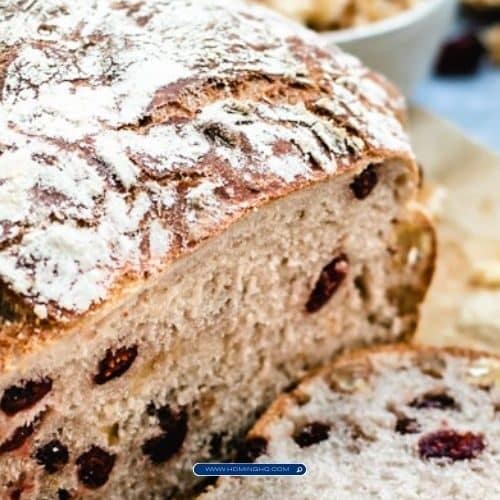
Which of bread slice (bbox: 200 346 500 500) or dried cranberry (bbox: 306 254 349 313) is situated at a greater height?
dried cranberry (bbox: 306 254 349 313)

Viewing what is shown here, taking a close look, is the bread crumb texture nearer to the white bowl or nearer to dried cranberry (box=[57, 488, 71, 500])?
dried cranberry (box=[57, 488, 71, 500])

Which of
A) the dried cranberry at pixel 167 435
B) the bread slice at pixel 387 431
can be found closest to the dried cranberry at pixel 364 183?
the bread slice at pixel 387 431

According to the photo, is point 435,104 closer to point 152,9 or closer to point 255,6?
point 255,6

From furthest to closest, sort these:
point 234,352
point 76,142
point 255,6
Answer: point 255,6
point 234,352
point 76,142

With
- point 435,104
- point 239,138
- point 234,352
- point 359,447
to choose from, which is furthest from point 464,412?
point 435,104

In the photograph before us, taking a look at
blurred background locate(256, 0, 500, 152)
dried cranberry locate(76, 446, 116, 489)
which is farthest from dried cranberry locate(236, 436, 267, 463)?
blurred background locate(256, 0, 500, 152)

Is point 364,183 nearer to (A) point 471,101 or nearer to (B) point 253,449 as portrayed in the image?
(B) point 253,449

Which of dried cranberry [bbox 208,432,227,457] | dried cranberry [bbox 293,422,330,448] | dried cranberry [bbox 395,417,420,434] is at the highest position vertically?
dried cranberry [bbox 395,417,420,434]

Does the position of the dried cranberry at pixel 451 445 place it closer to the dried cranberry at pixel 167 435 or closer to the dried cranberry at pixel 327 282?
the dried cranberry at pixel 327 282

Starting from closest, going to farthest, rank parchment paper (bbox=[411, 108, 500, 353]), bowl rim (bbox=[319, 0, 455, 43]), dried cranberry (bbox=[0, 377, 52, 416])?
dried cranberry (bbox=[0, 377, 52, 416]), parchment paper (bbox=[411, 108, 500, 353]), bowl rim (bbox=[319, 0, 455, 43])
